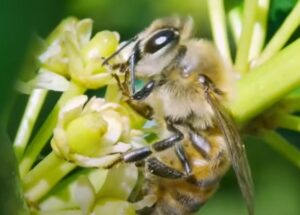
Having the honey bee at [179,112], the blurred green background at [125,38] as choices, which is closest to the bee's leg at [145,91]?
the honey bee at [179,112]

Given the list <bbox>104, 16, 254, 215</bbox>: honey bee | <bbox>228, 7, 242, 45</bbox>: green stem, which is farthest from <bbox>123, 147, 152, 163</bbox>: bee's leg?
<bbox>228, 7, 242, 45</bbox>: green stem

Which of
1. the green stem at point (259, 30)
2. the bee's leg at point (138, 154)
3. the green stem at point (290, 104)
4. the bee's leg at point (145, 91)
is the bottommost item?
the bee's leg at point (138, 154)

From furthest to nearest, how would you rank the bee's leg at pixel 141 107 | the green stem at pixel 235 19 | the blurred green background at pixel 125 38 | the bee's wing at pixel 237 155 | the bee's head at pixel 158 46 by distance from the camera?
the green stem at pixel 235 19
the bee's head at pixel 158 46
the bee's leg at pixel 141 107
the bee's wing at pixel 237 155
the blurred green background at pixel 125 38

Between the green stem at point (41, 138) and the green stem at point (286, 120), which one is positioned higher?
the green stem at point (41, 138)

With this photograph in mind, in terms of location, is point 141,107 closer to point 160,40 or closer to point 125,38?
point 160,40

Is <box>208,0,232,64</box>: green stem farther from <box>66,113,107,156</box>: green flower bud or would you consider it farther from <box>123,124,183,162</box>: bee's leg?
<box>66,113,107,156</box>: green flower bud

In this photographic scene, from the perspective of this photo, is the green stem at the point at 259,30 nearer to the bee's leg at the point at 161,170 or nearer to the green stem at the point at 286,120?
the green stem at the point at 286,120
